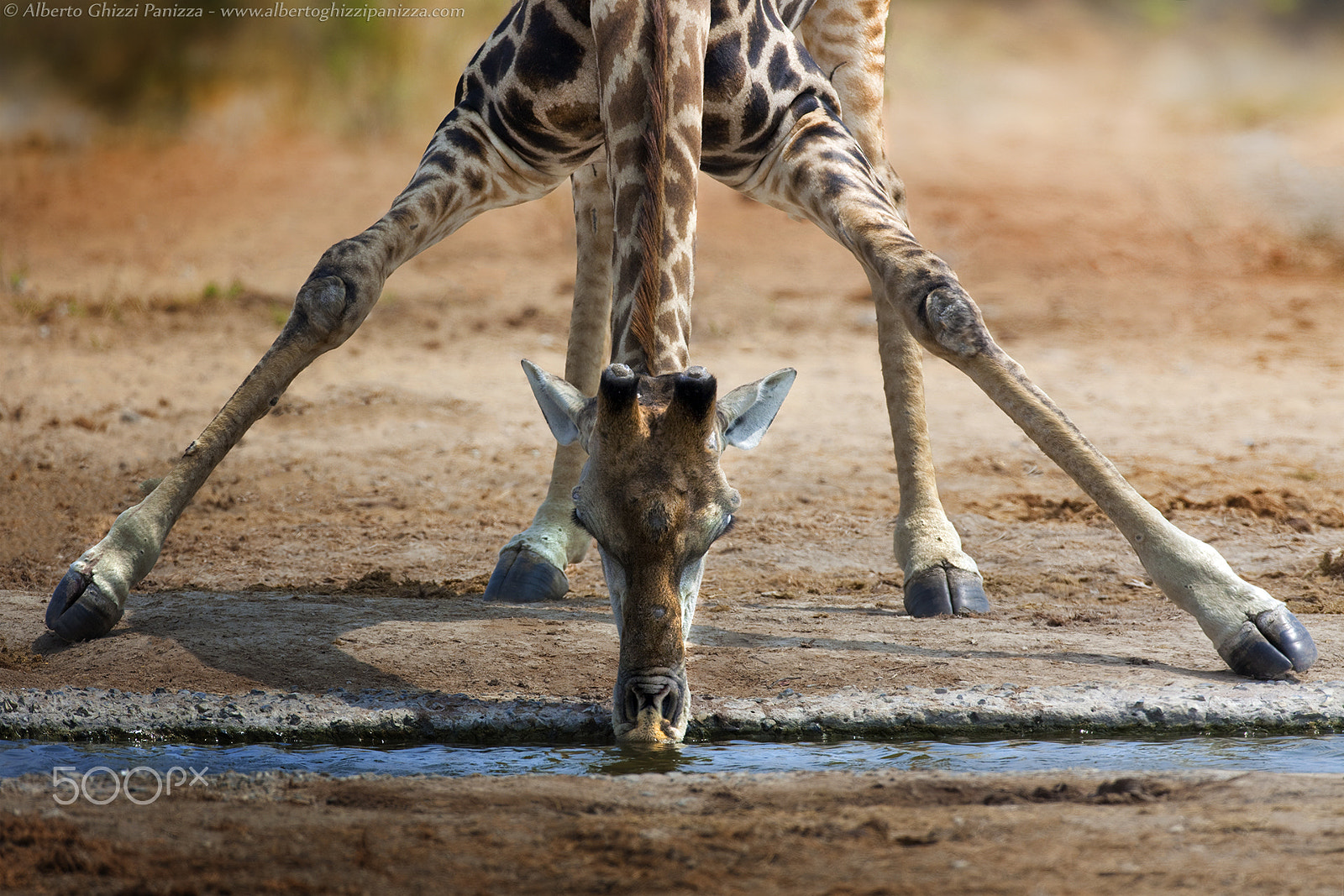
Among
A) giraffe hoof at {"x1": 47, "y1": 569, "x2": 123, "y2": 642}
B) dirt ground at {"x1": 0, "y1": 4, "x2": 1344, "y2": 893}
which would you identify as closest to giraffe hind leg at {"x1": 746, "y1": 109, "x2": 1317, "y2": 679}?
dirt ground at {"x1": 0, "y1": 4, "x2": 1344, "y2": 893}

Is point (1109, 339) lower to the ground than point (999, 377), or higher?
higher

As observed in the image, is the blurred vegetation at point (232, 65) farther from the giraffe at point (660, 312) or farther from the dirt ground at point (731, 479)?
the giraffe at point (660, 312)

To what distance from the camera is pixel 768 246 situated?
12.2 meters

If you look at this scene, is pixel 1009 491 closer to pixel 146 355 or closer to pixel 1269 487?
pixel 1269 487

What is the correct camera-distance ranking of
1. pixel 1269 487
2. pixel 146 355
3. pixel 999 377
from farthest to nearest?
pixel 146 355, pixel 1269 487, pixel 999 377

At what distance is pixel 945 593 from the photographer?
191 inches

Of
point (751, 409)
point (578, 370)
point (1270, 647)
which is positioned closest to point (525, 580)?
point (578, 370)

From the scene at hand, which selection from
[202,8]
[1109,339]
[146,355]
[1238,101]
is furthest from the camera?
[1238,101]

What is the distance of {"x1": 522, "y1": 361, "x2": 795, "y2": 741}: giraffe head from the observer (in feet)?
10.5

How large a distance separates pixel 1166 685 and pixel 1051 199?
1033 cm

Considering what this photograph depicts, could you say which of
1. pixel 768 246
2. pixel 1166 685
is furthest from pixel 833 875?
pixel 768 246

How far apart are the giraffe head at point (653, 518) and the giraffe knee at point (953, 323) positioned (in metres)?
0.93

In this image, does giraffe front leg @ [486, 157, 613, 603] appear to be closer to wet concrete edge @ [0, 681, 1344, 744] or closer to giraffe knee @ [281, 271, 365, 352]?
giraffe knee @ [281, 271, 365, 352]

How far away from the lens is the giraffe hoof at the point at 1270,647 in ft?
12.1
